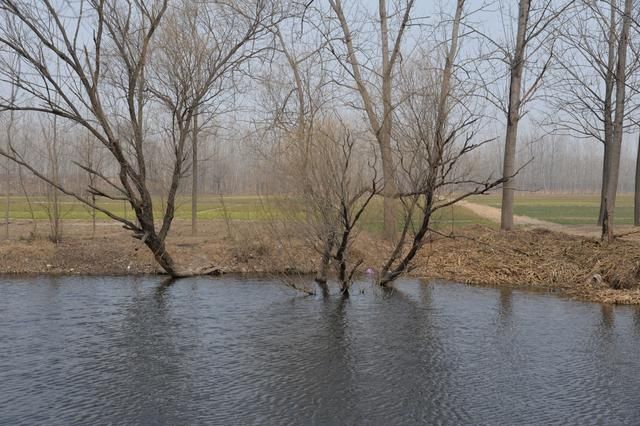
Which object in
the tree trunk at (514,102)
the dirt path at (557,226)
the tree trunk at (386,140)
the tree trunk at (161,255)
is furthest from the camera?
the dirt path at (557,226)

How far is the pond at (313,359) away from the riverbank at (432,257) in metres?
1.88

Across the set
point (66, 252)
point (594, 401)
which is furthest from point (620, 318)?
point (66, 252)

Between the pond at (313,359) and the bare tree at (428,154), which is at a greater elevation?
the bare tree at (428,154)

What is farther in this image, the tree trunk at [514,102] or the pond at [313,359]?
the tree trunk at [514,102]

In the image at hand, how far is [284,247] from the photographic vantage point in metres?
14.2

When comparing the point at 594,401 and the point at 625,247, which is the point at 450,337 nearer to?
the point at 594,401

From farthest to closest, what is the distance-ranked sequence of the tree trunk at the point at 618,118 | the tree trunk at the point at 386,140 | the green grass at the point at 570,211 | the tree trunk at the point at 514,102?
the green grass at the point at 570,211
the tree trunk at the point at 514,102
the tree trunk at the point at 618,118
the tree trunk at the point at 386,140

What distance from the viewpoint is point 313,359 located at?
9.00 metres

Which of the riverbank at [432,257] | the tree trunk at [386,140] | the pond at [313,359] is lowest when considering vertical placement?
the pond at [313,359]

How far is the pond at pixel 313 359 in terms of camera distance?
707 centimetres

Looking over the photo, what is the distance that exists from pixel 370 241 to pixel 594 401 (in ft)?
32.5

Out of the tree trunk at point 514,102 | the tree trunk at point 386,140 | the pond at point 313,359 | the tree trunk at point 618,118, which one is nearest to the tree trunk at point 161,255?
the pond at point 313,359

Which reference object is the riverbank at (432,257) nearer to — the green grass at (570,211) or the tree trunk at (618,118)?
the tree trunk at (618,118)

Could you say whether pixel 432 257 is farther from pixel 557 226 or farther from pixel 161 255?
pixel 557 226
